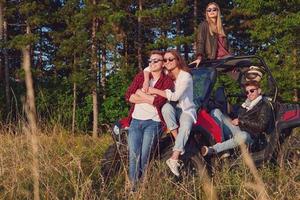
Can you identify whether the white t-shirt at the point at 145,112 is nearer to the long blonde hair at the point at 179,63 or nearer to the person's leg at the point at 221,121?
the long blonde hair at the point at 179,63

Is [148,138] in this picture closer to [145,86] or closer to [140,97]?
[140,97]

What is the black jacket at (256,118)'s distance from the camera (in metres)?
5.91

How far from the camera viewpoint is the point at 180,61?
18.5 ft

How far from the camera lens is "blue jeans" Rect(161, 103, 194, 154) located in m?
5.28

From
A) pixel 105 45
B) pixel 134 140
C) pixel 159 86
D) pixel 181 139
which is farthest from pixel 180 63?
pixel 105 45

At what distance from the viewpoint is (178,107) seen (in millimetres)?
5582

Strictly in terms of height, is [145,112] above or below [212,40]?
below

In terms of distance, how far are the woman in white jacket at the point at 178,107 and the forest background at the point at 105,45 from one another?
1570 centimetres

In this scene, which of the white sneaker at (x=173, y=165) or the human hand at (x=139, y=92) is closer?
the white sneaker at (x=173, y=165)

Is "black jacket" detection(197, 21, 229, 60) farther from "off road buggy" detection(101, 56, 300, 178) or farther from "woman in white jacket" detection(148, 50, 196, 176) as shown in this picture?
"woman in white jacket" detection(148, 50, 196, 176)

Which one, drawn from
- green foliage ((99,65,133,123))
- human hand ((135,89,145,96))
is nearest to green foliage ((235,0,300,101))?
green foliage ((99,65,133,123))

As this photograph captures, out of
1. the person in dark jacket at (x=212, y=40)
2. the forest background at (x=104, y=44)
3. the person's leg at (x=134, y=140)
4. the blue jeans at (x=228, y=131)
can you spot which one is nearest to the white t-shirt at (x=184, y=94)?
the person's leg at (x=134, y=140)

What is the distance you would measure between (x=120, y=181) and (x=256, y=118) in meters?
1.73

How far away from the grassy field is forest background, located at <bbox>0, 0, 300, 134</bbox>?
1566cm
